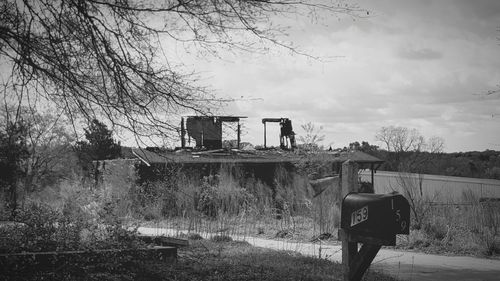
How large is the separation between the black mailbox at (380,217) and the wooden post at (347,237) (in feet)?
0.81

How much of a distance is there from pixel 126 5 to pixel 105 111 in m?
1.32

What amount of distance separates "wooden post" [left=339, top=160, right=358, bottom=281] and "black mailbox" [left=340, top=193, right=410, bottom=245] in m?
0.25

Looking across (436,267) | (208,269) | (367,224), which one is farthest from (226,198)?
(367,224)

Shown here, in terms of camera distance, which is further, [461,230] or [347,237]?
[461,230]

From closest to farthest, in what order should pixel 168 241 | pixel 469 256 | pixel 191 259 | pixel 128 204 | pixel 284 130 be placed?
pixel 191 259 → pixel 168 241 → pixel 469 256 → pixel 128 204 → pixel 284 130

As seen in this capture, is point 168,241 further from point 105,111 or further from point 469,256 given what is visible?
point 469,256

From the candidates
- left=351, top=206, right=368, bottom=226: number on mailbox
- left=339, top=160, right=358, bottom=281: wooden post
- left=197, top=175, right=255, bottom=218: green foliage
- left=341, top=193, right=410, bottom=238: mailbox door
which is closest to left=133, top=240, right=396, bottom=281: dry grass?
left=339, top=160, right=358, bottom=281: wooden post

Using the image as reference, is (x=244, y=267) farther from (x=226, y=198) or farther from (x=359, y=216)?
(x=226, y=198)

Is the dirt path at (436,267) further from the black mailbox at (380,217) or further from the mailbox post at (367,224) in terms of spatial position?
the black mailbox at (380,217)

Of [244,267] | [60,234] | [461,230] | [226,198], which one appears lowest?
[461,230]

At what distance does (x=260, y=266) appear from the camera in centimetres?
642

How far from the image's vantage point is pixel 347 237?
480 centimetres

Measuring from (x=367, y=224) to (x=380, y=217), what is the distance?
17 centimetres

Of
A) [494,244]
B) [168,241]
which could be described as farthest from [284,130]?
[168,241]
